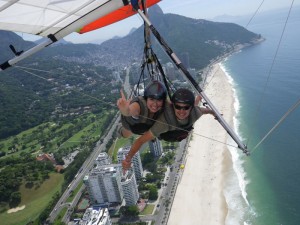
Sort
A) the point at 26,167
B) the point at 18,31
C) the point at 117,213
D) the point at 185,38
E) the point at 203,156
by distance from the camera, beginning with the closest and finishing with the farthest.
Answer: the point at 18,31 → the point at 117,213 → the point at 203,156 → the point at 26,167 → the point at 185,38

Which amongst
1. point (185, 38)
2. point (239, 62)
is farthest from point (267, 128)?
point (185, 38)

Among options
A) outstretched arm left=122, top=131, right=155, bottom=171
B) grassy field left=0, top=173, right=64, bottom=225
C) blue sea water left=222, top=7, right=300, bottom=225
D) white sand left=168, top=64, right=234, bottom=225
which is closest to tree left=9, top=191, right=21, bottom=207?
grassy field left=0, top=173, right=64, bottom=225

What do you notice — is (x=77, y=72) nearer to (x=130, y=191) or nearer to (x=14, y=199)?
(x=14, y=199)

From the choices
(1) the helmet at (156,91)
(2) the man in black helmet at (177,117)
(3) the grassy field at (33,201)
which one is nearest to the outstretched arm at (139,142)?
(2) the man in black helmet at (177,117)

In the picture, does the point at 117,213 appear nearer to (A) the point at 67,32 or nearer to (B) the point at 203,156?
(B) the point at 203,156

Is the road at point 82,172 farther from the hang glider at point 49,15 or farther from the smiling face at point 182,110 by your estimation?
the smiling face at point 182,110

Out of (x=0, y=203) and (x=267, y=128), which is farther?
(x=267, y=128)
